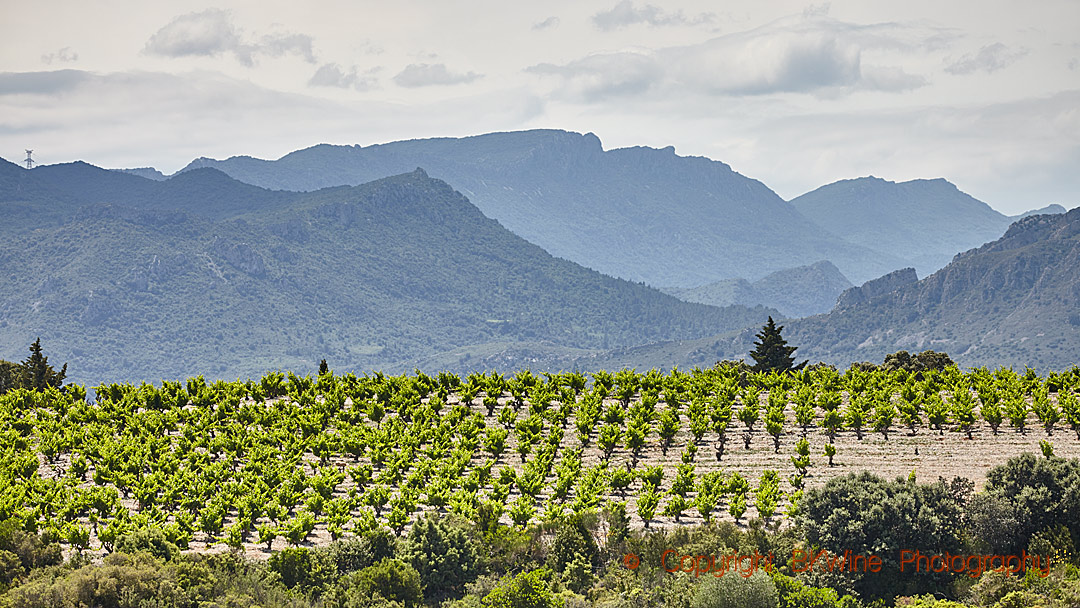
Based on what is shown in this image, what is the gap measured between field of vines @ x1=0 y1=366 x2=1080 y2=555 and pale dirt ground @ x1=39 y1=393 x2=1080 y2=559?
0.20 feet

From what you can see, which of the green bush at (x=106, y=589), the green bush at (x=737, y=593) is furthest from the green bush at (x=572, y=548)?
the green bush at (x=106, y=589)

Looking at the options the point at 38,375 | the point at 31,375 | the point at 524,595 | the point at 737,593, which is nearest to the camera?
the point at 737,593

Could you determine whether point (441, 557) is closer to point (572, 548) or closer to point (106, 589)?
point (572, 548)

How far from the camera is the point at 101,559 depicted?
67.1 ft

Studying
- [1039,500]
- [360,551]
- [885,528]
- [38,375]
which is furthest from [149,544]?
[38,375]

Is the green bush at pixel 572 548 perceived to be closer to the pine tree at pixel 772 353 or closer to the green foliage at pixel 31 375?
the green foliage at pixel 31 375

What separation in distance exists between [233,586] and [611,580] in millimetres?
6579

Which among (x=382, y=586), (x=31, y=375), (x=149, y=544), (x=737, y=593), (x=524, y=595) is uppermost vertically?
(x=31, y=375)

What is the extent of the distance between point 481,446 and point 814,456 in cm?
741

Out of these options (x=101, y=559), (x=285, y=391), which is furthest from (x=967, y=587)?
(x=285, y=391)

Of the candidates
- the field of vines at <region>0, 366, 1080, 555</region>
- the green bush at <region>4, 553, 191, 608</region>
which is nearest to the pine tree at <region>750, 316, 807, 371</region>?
the field of vines at <region>0, 366, 1080, 555</region>

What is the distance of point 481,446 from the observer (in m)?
25.7

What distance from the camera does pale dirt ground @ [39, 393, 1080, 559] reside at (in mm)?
22734

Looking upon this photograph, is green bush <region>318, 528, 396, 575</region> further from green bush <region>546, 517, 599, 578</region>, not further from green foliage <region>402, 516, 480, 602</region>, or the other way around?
green bush <region>546, 517, 599, 578</region>
